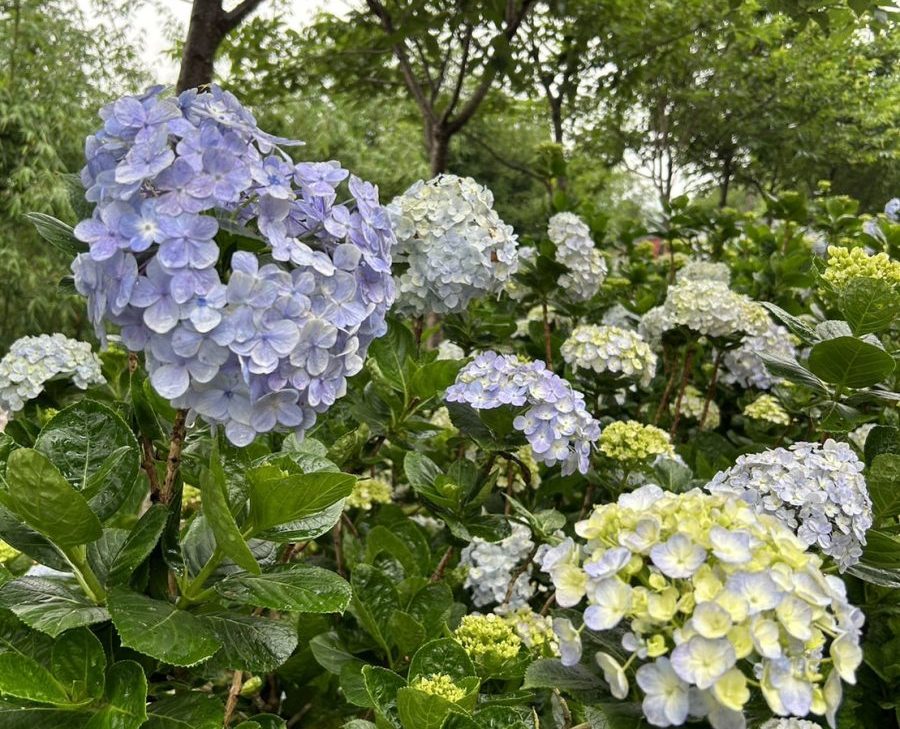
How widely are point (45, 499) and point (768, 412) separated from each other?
5.81ft

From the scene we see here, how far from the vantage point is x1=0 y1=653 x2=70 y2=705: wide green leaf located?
80 centimetres

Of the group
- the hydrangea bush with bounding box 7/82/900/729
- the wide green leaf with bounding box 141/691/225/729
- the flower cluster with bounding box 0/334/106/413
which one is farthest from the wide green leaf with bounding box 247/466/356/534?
A: the flower cluster with bounding box 0/334/106/413

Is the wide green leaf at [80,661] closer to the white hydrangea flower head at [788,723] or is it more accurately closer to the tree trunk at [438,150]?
the white hydrangea flower head at [788,723]

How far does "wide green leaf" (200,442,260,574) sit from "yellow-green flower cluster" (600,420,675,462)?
0.92 m

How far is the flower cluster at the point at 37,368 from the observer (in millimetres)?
1827

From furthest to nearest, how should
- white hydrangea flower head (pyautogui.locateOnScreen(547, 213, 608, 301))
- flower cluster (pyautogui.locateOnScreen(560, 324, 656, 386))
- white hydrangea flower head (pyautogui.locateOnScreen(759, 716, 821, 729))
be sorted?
white hydrangea flower head (pyautogui.locateOnScreen(547, 213, 608, 301)) < flower cluster (pyautogui.locateOnScreen(560, 324, 656, 386)) < white hydrangea flower head (pyautogui.locateOnScreen(759, 716, 821, 729))

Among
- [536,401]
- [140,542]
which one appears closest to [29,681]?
[140,542]

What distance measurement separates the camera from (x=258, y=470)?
844 mm

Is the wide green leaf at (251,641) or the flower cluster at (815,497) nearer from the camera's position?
the wide green leaf at (251,641)

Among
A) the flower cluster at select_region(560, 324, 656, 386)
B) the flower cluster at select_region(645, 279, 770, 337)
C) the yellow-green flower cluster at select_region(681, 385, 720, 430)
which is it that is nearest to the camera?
the flower cluster at select_region(560, 324, 656, 386)

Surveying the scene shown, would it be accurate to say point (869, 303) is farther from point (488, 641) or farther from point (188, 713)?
point (188, 713)

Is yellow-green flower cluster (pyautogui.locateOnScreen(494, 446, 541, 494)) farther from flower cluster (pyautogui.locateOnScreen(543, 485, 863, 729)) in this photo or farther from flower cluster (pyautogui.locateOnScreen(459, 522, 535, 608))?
flower cluster (pyautogui.locateOnScreen(543, 485, 863, 729))

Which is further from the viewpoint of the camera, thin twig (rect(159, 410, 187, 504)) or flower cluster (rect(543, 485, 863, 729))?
thin twig (rect(159, 410, 187, 504))

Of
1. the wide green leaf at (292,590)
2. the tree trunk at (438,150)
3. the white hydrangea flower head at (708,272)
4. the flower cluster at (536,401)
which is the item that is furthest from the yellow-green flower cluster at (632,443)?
the tree trunk at (438,150)
